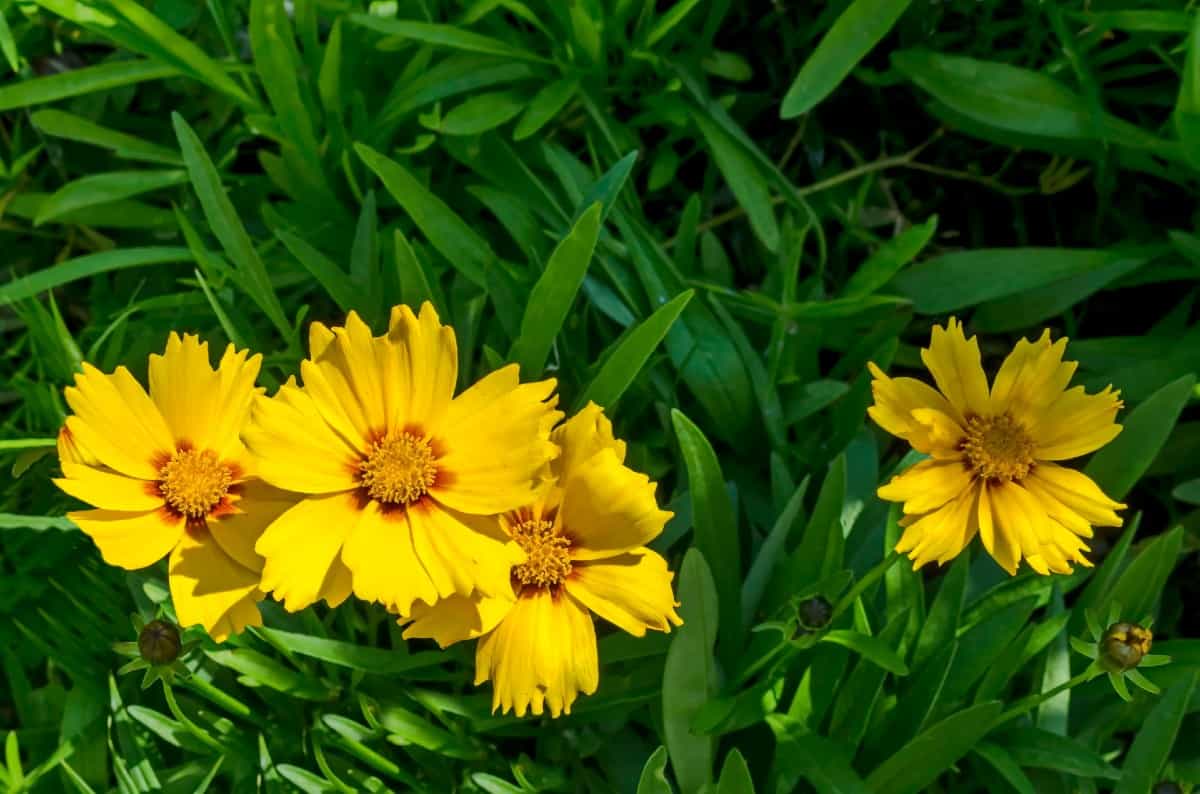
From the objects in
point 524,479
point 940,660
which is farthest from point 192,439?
point 940,660

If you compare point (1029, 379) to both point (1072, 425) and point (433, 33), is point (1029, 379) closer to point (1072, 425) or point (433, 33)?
point (1072, 425)

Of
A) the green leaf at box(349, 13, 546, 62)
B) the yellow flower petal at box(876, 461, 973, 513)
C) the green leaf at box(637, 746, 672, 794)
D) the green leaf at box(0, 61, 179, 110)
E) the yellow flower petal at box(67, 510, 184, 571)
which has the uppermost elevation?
the green leaf at box(0, 61, 179, 110)

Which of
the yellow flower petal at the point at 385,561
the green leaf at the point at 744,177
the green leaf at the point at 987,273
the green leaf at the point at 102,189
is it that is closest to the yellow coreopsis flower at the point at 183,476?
the yellow flower petal at the point at 385,561

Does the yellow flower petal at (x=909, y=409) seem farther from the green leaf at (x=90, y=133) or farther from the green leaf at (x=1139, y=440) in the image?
the green leaf at (x=90, y=133)

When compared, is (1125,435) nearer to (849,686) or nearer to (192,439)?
(849,686)

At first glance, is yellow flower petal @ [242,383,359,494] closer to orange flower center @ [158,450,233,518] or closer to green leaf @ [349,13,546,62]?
orange flower center @ [158,450,233,518]

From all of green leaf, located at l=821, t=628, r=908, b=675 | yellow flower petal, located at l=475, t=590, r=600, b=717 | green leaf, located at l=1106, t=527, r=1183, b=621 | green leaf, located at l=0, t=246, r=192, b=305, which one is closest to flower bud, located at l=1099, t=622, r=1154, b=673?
green leaf, located at l=821, t=628, r=908, b=675

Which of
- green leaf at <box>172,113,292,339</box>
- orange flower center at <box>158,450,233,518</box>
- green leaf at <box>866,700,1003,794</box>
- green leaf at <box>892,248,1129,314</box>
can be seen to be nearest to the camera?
orange flower center at <box>158,450,233,518</box>
